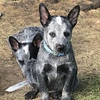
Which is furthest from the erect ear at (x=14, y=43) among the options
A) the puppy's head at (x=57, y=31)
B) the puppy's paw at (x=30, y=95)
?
the puppy's head at (x=57, y=31)

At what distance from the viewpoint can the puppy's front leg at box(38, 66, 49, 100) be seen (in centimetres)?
597

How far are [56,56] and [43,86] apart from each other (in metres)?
0.51

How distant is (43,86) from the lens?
19.8 feet

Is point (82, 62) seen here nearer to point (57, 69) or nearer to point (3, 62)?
point (3, 62)

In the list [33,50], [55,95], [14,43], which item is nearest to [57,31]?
[55,95]

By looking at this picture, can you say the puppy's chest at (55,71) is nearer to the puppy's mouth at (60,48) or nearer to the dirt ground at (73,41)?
the puppy's mouth at (60,48)

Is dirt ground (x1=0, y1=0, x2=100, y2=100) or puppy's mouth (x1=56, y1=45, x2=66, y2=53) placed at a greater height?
puppy's mouth (x1=56, y1=45, x2=66, y2=53)

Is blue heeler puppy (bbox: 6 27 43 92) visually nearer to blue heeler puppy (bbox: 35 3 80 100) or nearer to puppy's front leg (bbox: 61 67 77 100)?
blue heeler puppy (bbox: 35 3 80 100)

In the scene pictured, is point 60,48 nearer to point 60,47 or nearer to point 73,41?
point 60,47

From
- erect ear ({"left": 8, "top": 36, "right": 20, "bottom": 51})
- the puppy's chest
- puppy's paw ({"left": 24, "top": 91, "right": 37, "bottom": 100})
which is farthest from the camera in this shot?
erect ear ({"left": 8, "top": 36, "right": 20, "bottom": 51})

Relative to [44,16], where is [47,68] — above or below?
below

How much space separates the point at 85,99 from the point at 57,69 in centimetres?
85

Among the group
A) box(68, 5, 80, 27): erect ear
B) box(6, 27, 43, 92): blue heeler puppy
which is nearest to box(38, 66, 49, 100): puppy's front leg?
box(6, 27, 43, 92): blue heeler puppy

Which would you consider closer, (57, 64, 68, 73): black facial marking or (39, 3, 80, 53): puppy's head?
(39, 3, 80, 53): puppy's head
